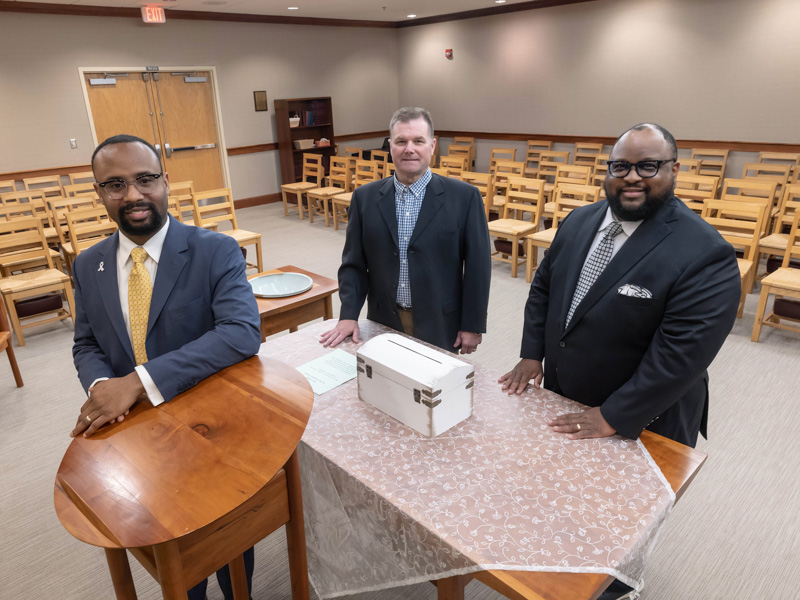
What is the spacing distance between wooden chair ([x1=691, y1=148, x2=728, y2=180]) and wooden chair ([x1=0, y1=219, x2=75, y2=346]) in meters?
7.12

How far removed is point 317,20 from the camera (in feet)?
29.8

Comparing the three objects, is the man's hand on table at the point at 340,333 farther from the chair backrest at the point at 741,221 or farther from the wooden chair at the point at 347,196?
the wooden chair at the point at 347,196

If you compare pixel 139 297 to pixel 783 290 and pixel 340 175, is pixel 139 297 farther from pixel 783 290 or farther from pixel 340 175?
pixel 340 175

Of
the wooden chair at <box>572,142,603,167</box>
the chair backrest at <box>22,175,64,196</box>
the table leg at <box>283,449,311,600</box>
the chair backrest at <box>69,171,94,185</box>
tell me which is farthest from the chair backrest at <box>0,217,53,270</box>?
the wooden chair at <box>572,142,603,167</box>

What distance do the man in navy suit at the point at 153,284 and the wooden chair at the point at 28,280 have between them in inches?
127

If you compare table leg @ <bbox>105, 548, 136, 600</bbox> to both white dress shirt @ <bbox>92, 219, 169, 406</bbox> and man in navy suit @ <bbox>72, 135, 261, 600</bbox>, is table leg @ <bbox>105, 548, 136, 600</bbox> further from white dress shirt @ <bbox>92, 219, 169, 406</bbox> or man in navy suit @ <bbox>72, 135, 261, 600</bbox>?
white dress shirt @ <bbox>92, 219, 169, 406</bbox>

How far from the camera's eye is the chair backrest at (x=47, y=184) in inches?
262

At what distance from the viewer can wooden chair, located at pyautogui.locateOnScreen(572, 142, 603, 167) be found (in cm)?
780

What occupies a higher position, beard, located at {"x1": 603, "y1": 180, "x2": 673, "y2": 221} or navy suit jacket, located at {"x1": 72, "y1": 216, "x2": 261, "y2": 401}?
beard, located at {"x1": 603, "y1": 180, "x2": 673, "y2": 221}

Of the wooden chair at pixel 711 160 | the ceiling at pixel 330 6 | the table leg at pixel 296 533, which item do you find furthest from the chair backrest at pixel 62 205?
the wooden chair at pixel 711 160

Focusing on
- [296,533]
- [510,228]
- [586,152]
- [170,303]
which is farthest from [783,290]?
[586,152]

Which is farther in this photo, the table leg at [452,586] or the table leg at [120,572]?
the table leg at [452,586]

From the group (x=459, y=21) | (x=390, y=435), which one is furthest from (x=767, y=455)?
(x=459, y=21)

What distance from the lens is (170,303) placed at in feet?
4.55
